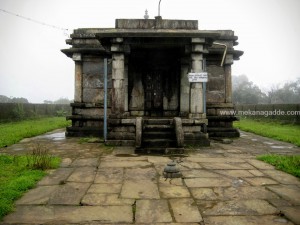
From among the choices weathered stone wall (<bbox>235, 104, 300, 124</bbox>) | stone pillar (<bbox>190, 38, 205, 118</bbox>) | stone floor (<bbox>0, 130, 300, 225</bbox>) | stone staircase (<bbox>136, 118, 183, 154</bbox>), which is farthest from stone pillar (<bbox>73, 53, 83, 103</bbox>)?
weathered stone wall (<bbox>235, 104, 300, 124</bbox>)

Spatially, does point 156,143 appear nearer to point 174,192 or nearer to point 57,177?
point 57,177

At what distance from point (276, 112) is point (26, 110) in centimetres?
1922

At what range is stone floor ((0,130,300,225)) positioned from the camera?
329 cm

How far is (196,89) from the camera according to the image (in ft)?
28.5

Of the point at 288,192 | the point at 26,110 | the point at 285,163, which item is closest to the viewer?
the point at 288,192

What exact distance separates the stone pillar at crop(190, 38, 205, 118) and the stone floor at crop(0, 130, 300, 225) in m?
2.51

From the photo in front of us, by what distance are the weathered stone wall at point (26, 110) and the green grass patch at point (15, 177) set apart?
1385cm

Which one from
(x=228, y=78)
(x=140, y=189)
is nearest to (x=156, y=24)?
(x=228, y=78)

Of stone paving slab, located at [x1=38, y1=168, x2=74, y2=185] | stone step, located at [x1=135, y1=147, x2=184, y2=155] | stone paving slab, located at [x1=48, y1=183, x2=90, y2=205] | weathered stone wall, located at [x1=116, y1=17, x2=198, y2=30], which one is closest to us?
stone paving slab, located at [x1=48, y1=183, x2=90, y2=205]

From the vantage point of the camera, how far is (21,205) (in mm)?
3629

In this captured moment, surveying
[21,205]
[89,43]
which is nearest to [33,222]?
[21,205]

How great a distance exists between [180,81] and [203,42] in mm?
2066

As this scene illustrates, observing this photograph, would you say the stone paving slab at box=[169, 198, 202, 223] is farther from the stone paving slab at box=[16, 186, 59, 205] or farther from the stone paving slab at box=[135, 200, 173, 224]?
the stone paving slab at box=[16, 186, 59, 205]
